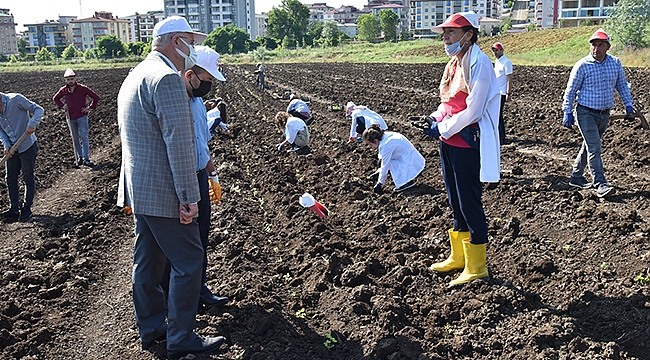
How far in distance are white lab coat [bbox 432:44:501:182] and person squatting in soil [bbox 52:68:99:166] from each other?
8.21 meters

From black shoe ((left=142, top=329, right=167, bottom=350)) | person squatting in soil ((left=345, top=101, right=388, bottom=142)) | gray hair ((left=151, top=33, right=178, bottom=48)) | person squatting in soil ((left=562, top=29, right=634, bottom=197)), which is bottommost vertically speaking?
black shoe ((left=142, top=329, right=167, bottom=350))

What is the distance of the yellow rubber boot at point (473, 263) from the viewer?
5449 millimetres

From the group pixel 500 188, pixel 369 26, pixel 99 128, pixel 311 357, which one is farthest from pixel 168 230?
pixel 369 26

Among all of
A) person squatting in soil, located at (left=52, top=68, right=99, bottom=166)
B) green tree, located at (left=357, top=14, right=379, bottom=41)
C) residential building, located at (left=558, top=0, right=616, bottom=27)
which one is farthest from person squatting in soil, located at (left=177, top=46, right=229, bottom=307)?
green tree, located at (left=357, top=14, right=379, bottom=41)

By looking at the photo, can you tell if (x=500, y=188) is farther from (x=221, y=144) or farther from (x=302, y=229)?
(x=221, y=144)

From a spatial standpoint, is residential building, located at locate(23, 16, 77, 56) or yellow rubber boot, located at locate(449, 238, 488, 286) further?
residential building, located at locate(23, 16, 77, 56)

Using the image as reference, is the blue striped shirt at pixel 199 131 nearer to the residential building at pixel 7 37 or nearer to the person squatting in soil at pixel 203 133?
the person squatting in soil at pixel 203 133

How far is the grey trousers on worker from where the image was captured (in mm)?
4230

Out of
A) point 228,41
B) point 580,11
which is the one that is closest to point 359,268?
point 228,41

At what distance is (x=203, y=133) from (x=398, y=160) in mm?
4404

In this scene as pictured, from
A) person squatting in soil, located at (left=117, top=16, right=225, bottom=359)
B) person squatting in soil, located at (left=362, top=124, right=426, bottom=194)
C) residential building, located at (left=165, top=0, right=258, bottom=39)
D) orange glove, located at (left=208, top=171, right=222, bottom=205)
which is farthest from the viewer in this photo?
residential building, located at (left=165, top=0, right=258, bottom=39)

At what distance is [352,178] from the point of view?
9.71 m

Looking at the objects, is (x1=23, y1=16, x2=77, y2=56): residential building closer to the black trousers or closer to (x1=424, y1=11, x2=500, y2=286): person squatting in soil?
(x1=424, y1=11, x2=500, y2=286): person squatting in soil

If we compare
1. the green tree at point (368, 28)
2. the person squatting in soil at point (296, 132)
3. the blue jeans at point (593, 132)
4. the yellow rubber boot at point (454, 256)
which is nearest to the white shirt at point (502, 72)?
the blue jeans at point (593, 132)
